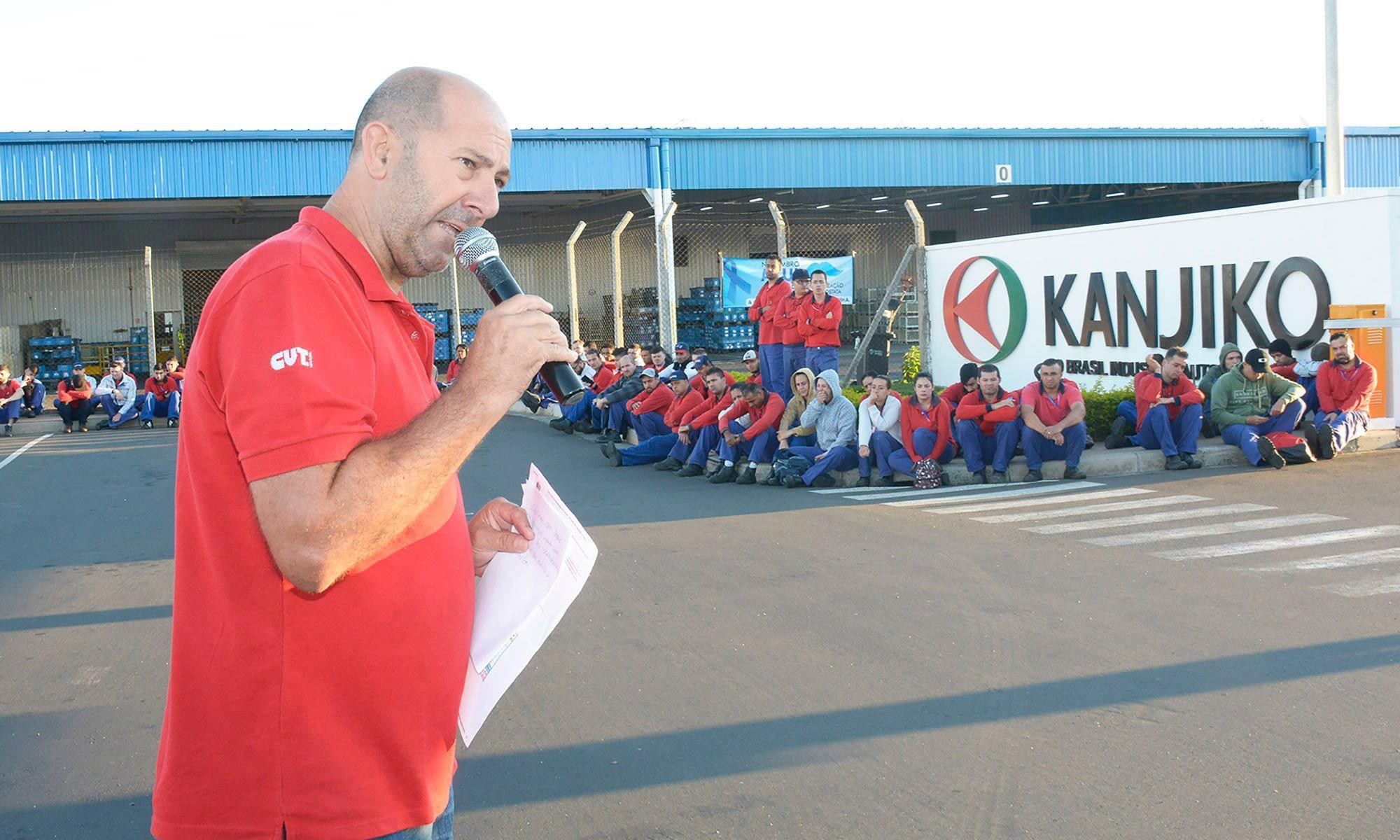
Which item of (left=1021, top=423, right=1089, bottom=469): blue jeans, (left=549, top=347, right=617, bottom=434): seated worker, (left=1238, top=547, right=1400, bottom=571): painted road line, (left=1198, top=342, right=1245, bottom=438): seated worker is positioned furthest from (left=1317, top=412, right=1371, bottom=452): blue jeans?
(left=549, top=347, right=617, bottom=434): seated worker

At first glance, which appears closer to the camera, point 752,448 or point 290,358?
point 290,358

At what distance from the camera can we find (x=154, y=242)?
36844 mm

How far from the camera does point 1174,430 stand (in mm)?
13102

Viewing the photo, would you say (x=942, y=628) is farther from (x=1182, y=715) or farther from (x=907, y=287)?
(x=907, y=287)

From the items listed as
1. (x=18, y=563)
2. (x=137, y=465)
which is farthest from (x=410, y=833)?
(x=137, y=465)

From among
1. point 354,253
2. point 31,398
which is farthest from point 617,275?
point 354,253

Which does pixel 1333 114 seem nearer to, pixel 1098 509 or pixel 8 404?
pixel 1098 509

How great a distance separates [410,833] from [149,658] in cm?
538

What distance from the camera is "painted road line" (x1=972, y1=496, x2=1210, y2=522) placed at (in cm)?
1029

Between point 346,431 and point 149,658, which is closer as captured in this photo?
point 346,431

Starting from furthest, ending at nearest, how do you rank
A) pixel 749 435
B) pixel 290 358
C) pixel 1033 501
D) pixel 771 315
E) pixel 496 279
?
pixel 771 315, pixel 749 435, pixel 1033 501, pixel 496 279, pixel 290 358

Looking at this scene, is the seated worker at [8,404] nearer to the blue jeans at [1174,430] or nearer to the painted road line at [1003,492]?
the painted road line at [1003,492]

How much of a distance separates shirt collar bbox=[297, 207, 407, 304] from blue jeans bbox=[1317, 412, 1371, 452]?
12.9 m

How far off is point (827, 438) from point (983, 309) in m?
7.62
